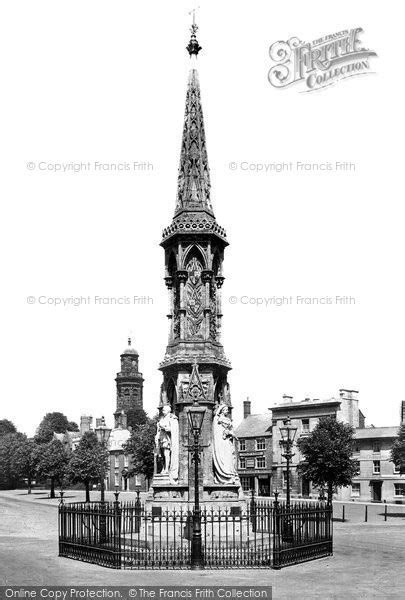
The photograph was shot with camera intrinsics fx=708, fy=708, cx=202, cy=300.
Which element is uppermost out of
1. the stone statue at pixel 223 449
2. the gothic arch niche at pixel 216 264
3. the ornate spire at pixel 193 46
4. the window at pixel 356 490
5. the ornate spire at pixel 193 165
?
the ornate spire at pixel 193 46

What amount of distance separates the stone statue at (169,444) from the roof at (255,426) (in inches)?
2121

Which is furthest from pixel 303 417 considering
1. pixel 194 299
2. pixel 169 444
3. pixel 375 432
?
pixel 169 444

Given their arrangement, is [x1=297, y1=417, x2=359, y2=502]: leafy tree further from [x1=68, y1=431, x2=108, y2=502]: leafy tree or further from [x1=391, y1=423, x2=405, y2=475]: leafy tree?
[x1=68, y1=431, x2=108, y2=502]: leafy tree

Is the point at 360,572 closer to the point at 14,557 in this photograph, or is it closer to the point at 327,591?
the point at 327,591

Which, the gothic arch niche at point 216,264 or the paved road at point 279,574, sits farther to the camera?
the gothic arch niche at point 216,264

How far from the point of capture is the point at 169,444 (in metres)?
24.4

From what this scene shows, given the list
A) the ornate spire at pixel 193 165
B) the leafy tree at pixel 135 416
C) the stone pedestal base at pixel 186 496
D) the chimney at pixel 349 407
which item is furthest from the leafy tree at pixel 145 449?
the leafy tree at pixel 135 416

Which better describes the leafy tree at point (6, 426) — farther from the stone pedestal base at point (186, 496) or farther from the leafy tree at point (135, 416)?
the stone pedestal base at point (186, 496)

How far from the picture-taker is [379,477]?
67062mm

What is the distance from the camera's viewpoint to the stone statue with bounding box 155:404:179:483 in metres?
24.3

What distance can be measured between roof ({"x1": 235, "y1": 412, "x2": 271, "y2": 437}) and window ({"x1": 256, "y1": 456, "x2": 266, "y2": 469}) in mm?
2476

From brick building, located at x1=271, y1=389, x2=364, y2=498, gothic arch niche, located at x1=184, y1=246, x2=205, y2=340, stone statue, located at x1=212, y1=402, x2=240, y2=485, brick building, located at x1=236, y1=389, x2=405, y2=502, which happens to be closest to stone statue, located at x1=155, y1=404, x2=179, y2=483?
stone statue, located at x1=212, y1=402, x2=240, y2=485

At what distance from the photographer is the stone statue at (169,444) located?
24312mm

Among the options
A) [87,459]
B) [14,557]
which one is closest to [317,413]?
[87,459]
